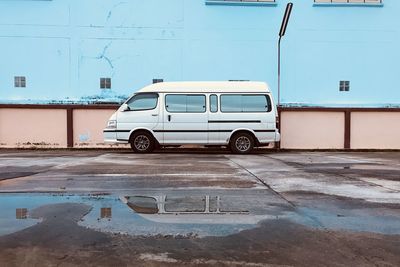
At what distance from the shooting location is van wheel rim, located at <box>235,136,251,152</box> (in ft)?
45.3

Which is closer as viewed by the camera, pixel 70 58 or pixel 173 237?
pixel 173 237

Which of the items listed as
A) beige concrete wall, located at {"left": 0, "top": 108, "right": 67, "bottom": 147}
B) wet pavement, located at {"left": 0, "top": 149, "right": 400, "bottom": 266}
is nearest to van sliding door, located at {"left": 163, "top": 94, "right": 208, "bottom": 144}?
beige concrete wall, located at {"left": 0, "top": 108, "right": 67, "bottom": 147}

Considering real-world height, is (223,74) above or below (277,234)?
above

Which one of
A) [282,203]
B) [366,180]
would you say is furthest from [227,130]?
[282,203]

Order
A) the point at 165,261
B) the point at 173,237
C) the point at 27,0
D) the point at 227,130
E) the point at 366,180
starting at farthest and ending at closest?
1. the point at 27,0
2. the point at 227,130
3. the point at 366,180
4. the point at 173,237
5. the point at 165,261

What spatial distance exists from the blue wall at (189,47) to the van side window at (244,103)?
2.75m

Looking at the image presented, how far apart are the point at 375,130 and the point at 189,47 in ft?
25.4

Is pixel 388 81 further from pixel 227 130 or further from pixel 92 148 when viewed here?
pixel 92 148

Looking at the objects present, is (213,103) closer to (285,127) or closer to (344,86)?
(285,127)

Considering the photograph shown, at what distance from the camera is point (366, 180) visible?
24.1ft

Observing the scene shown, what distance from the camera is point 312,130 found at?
656 inches

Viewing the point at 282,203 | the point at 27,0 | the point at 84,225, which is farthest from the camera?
the point at 27,0

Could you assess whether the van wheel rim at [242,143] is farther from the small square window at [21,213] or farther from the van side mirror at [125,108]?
the small square window at [21,213]

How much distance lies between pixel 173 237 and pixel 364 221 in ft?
6.65
